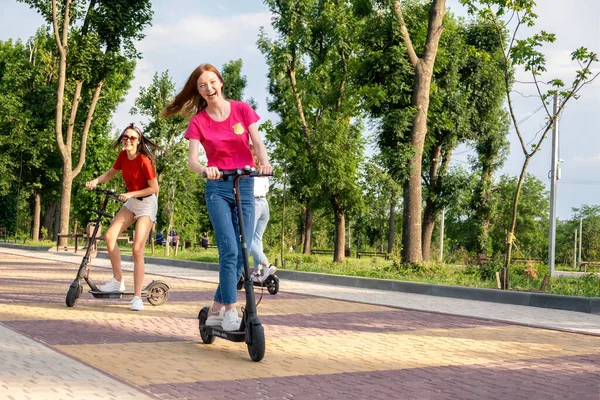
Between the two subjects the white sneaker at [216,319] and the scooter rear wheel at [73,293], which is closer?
the white sneaker at [216,319]

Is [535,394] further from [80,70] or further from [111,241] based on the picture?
[80,70]

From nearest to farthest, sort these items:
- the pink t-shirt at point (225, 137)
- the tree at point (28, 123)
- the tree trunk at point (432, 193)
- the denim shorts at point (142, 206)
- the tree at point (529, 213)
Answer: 1. the pink t-shirt at point (225, 137)
2. the denim shorts at point (142, 206)
3. the tree trunk at point (432, 193)
4. the tree at point (28, 123)
5. the tree at point (529, 213)

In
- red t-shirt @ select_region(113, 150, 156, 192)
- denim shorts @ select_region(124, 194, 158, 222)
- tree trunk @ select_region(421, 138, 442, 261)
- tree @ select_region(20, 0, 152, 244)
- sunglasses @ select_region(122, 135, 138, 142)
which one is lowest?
denim shorts @ select_region(124, 194, 158, 222)

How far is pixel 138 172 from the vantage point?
9.31 m

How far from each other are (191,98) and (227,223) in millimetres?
1170

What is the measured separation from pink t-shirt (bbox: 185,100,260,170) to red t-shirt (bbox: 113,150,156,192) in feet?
8.90

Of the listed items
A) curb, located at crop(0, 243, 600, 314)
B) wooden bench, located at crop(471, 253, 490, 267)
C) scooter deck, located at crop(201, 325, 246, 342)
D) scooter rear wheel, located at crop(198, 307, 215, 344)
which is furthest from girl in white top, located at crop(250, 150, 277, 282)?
wooden bench, located at crop(471, 253, 490, 267)

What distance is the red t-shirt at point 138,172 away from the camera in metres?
9.27

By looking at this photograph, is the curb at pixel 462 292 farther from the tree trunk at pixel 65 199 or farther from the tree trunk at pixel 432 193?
the tree trunk at pixel 432 193

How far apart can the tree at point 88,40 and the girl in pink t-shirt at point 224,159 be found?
26.7m

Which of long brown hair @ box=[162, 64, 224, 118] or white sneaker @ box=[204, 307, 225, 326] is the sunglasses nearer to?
long brown hair @ box=[162, 64, 224, 118]

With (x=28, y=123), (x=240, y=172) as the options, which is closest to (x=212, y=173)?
(x=240, y=172)

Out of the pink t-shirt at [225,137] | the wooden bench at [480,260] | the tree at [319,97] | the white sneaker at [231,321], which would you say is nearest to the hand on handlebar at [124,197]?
the pink t-shirt at [225,137]

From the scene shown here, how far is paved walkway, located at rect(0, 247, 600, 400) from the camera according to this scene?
17.2 ft
